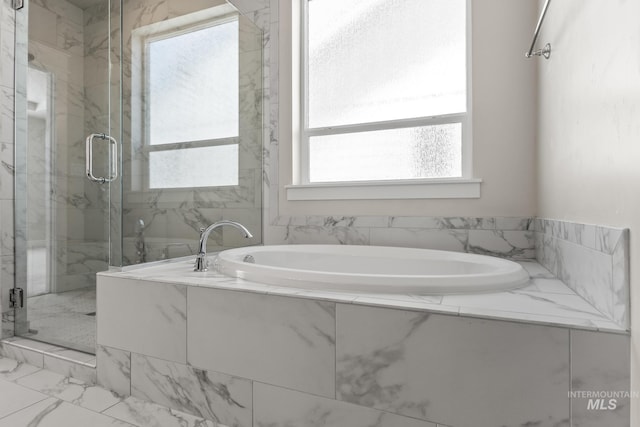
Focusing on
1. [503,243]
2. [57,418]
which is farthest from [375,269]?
[57,418]

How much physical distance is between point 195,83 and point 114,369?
1792 mm

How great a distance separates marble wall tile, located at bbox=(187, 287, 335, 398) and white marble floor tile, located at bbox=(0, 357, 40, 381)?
104 centimetres

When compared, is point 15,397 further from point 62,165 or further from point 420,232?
point 420,232

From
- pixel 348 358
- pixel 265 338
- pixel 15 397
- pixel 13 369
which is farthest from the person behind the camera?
pixel 13 369

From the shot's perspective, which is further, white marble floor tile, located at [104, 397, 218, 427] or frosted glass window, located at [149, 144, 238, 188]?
frosted glass window, located at [149, 144, 238, 188]

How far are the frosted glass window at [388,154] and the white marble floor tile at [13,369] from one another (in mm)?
1841

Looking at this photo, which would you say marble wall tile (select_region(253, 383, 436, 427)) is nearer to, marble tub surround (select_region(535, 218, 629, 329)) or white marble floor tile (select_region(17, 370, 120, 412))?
marble tub surround (select_region(535, 218, 629, 329))

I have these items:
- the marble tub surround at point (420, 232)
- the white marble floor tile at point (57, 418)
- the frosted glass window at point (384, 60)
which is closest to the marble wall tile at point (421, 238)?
the marble tub surround at point (420, 232)

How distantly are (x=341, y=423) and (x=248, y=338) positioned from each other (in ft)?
1.28

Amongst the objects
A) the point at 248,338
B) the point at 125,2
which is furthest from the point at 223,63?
the point at 248,338

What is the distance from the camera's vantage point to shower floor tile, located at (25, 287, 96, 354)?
1.83 m

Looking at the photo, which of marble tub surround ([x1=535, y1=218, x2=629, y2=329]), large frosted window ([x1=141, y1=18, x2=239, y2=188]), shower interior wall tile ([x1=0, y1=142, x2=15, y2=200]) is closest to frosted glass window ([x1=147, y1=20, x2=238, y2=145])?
large frosted window ([x1=141, y1=18, x2=239, y2=188])

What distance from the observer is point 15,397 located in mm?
1435

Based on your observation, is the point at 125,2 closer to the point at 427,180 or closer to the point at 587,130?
the point at 427,180
